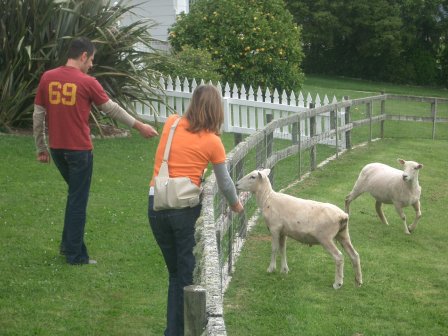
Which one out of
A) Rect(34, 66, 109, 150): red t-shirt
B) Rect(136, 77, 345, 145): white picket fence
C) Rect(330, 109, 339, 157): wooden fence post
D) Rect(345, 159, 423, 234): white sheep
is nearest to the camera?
Rect(34, 66, 109, 150): red t-shirt

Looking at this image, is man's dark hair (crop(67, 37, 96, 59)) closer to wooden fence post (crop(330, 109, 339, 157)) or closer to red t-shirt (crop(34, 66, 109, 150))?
red t-shirt (crop(34, 66, 109, 150))

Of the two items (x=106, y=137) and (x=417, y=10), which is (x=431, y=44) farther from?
(x=106, y=137)

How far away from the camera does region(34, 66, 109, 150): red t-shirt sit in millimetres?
8117

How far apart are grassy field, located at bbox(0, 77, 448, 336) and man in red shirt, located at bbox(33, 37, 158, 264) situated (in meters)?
0.44

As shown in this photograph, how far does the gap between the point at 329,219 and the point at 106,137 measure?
26.7 feet

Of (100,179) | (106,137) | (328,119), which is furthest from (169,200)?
(328,119)

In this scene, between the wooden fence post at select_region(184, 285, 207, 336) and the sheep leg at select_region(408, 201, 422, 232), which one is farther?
the sheep leg at select_region(408, 201, 422, 232)

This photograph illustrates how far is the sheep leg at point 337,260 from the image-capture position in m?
8.27

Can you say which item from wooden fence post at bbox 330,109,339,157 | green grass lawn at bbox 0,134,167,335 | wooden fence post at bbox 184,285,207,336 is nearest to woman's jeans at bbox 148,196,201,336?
green grass lawn at bbox 0,134,167,335

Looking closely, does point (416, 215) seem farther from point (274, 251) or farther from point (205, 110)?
point (205, 110)

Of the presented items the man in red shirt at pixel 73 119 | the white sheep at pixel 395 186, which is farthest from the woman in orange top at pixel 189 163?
the white sheep at pixel 395 186

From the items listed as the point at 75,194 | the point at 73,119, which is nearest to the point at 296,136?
the point at 75,194

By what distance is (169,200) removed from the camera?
19.9 ft

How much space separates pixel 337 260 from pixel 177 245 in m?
2.47
